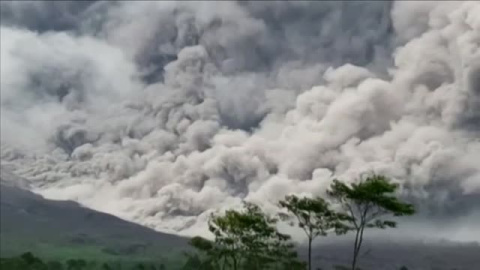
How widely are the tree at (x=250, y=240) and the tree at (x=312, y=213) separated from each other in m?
2.36

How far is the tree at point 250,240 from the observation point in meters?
49.3

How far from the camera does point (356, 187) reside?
42.4 meters

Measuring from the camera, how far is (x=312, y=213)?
Result: 46.3 m

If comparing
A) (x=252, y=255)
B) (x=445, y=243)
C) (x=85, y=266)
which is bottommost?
(x=252, y=255)

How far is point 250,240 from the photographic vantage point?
49.8 m

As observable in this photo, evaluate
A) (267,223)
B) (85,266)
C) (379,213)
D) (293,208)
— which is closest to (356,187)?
(379,213)

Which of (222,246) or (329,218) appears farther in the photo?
(222,246)

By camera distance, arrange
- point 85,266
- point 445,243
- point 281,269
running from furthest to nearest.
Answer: point 445,243 → point 85,266 → point 281,269

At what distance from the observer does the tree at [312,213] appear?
45.5m

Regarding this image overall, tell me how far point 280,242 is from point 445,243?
159719 millimetres

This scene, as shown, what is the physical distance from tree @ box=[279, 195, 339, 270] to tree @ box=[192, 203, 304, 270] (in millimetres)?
2362

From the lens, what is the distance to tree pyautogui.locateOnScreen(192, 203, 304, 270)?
49.3 metres

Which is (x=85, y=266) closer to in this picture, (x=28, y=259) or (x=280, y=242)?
(x=28, y=259)

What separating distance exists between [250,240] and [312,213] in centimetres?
572
